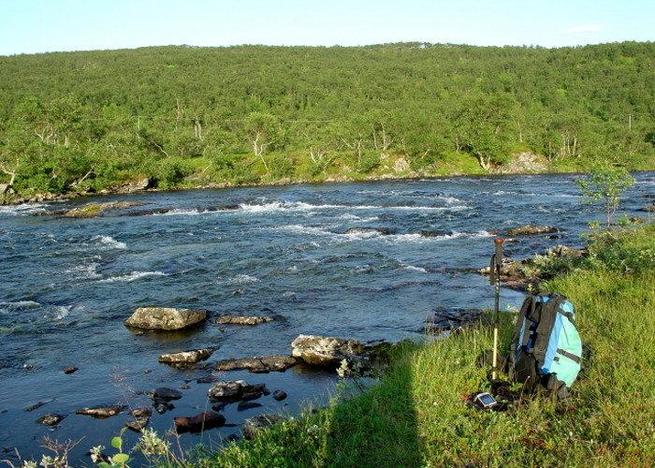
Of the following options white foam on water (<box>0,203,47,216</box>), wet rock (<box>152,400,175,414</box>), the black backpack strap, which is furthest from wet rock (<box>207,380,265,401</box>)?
white foam on water (<box>0,203,47,216</box>)

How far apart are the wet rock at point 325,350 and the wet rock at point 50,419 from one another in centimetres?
460

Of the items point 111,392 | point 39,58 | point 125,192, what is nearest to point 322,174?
point 125,192

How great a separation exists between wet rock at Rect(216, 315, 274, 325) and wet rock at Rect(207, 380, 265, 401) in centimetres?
422

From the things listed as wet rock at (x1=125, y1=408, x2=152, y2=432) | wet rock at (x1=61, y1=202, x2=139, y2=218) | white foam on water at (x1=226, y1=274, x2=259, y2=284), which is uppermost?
wet rock at (x1=125, y1=408, x2=152, y2=432)

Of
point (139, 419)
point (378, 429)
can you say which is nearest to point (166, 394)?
point (139, 419)

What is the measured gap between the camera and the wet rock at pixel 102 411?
1019 centimetres

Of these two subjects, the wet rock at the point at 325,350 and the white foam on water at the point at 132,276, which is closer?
the wet rock at the point at 325,350

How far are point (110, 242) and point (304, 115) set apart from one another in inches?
3234

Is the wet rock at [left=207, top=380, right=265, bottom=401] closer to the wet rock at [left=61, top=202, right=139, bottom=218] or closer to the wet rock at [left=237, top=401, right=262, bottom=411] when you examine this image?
the wet rock at [left=237, top=401, right=262, bottom=411]

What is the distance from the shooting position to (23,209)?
4444 cm

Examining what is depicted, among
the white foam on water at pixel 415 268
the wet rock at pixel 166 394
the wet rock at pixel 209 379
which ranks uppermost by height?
the wet rock at pixel 166 394

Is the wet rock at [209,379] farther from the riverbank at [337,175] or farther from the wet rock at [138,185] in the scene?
the wet rock at [138,185]

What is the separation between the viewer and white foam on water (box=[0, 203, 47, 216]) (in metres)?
42.2

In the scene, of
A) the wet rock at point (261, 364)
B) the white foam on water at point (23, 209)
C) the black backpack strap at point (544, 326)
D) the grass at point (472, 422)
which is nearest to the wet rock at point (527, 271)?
the wet rock at point (261, 364)
